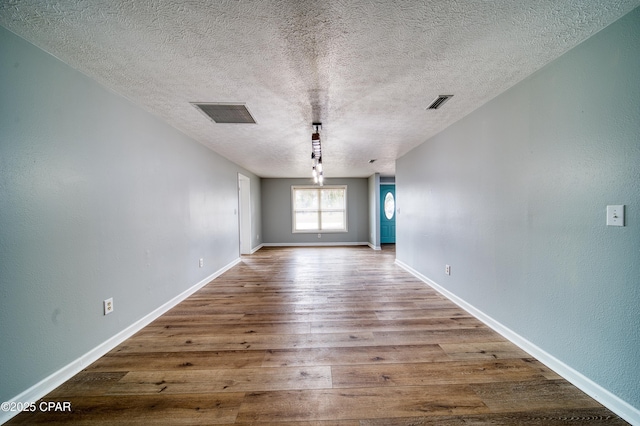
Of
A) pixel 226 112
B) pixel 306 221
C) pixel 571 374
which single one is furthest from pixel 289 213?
pixel 571 374

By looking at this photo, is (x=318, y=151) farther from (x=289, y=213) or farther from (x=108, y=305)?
(x=289, y=213)

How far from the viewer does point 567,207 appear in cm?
156

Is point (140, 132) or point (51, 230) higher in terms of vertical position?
point (140, 132)

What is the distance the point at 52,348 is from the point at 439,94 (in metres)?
3.60

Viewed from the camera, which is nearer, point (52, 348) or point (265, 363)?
point (52, 348)

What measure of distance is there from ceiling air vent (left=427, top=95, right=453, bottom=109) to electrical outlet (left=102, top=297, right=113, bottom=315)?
3.49 metres

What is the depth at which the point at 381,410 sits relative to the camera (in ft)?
4.34

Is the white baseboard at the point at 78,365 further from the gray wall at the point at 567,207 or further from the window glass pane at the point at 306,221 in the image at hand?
the window glass pane at the point at 306,221

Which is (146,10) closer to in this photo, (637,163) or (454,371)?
(637,163)

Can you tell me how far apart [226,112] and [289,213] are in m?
5.15

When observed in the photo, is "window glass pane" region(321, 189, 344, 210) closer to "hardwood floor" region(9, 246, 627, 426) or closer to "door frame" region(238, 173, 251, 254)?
"door frame" region(238, 173, 251, 254)

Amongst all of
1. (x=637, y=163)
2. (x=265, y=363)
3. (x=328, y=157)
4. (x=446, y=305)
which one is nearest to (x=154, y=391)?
(x=265, y=363)

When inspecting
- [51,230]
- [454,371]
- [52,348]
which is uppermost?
[51,230]

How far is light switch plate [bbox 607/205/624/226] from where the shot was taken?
4.21ft
